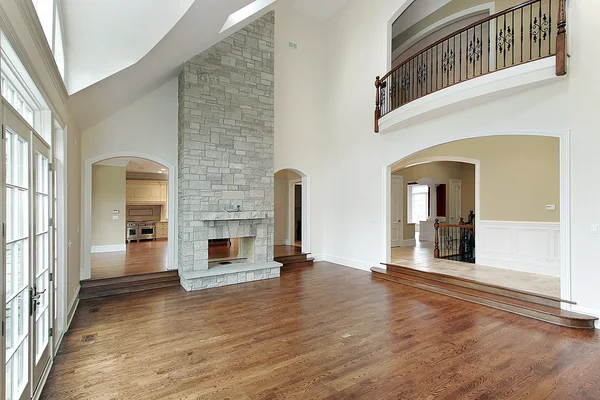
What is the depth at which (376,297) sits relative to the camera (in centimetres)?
509

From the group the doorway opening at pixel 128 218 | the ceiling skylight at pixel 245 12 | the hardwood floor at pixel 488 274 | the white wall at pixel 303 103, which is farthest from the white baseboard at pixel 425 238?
the ceiling skylight at pixel 245 12

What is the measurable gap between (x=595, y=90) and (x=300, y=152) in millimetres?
5661

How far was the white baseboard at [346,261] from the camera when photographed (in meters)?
7.15

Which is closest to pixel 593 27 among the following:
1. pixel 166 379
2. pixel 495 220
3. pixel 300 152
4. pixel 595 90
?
pixel 595 90

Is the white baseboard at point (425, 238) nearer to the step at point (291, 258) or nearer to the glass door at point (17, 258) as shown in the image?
the step at point (291, 258)

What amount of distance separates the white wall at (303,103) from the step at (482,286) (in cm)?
275

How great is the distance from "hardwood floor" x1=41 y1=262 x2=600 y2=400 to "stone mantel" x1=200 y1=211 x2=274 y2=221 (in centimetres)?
157

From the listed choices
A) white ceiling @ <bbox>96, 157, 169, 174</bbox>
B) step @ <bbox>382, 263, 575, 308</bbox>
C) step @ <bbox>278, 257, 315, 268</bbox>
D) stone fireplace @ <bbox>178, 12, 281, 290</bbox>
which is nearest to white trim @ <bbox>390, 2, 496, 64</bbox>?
stone fireplace @ <bbox>178, 12, 281, 290</bbox>

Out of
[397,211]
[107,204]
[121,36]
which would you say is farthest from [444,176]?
[107,204]

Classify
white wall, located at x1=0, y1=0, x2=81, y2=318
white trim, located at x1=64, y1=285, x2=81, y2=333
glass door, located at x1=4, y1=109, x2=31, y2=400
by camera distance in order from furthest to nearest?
white trim, located at x1=64, y1=285, x2=81, y2=333 < glass door, located at x1=4, y1=109, x2=31, y2=400 < white wall, located at x1=0, y1=0, x2=81, y2=318

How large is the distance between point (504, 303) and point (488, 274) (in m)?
1.44

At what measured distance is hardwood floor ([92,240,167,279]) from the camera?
590cm

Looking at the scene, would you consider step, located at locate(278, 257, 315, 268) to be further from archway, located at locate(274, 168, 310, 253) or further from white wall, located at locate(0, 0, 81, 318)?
white wall, located at locate(0, 0, 81, 318)

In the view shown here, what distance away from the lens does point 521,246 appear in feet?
20.6
